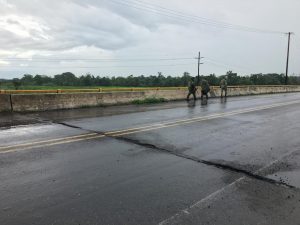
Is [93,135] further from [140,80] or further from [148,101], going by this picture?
[140,80]

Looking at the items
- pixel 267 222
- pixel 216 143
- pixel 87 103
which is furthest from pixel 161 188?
pixel 87 103

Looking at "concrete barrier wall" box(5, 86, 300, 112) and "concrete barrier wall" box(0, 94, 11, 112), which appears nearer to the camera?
"concrete barrier wall" box(0, 94, 11, 112)

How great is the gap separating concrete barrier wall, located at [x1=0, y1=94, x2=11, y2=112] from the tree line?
80.1 metres

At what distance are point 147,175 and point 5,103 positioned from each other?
959 centimetres

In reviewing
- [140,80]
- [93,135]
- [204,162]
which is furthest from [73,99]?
[140,80]

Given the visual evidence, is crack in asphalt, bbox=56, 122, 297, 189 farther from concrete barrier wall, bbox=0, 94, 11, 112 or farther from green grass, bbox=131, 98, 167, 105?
green grass, bbox=131, 98, 167, 105

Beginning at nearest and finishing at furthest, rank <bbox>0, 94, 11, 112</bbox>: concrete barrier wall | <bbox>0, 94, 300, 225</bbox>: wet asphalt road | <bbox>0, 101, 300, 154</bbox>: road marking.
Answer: <bbox>0, 94, 300, 225</bbox>: wet asphalt road, <bbox>0, 101, 300, 154</bbox>: road marking, <bbox>0, 94, 11, 112</bbox>: concrete barrier wall

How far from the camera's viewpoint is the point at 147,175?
547cm

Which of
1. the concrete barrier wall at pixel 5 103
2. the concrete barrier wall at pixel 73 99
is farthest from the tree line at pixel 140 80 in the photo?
the concrete barrier wall at pixel 5 103

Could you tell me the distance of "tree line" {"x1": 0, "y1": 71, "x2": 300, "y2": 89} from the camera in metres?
95.2

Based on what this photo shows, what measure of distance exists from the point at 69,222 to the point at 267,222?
2.38 meters

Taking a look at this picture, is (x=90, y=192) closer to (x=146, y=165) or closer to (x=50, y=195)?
(x=50, y=195)

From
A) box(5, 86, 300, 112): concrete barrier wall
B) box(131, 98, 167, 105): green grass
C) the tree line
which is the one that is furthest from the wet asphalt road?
the tree line

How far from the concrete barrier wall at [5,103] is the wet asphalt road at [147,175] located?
3.37 meters
